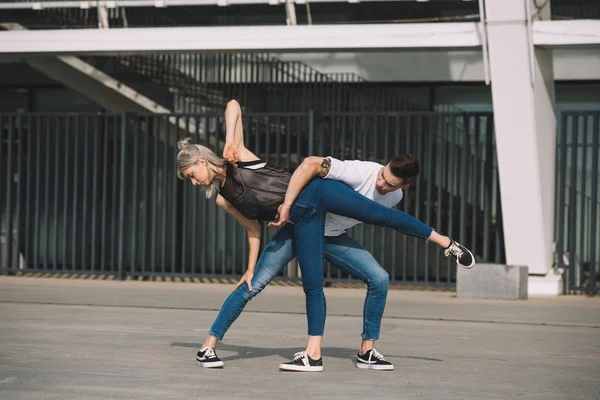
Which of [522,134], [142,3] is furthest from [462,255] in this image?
[142,3]

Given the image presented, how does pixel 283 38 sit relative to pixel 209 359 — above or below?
above

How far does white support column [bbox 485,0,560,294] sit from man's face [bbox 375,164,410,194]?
22.4 feet

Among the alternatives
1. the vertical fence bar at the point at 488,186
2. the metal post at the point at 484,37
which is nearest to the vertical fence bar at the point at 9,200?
the vertical fence bar at the point at 488,186

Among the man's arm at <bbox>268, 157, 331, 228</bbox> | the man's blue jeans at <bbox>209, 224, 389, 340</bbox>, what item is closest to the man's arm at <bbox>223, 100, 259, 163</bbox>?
the man's arm at <bbox>268, 157, 331, 228</bbox>

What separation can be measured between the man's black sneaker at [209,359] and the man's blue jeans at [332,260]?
4.3 inches

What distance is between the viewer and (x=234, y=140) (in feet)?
23.5

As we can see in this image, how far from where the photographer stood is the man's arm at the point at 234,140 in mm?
7094

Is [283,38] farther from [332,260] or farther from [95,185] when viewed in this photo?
[332,260]

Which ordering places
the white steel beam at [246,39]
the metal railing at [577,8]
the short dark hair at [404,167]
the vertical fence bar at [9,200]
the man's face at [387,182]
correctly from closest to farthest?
1. the short dark hair at [404,167]
2. the man's face at [387,182]
3. the white steel beam at [246,39]
4. the vertical fence bar at [9,200]
5. the metal railing at [577,8]

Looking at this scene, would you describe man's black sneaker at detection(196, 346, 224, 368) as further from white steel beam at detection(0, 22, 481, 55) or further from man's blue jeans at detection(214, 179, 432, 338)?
white steel beam at detection(0, 22, 481, 55)

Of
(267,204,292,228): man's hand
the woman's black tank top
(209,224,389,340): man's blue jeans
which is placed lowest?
(209,224,389,340): man's blue jeans

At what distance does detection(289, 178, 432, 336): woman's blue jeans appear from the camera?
6.91 meters

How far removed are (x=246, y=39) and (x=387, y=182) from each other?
326 inches

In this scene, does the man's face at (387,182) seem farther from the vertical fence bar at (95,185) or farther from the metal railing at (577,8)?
the metal railing at (577,8)
